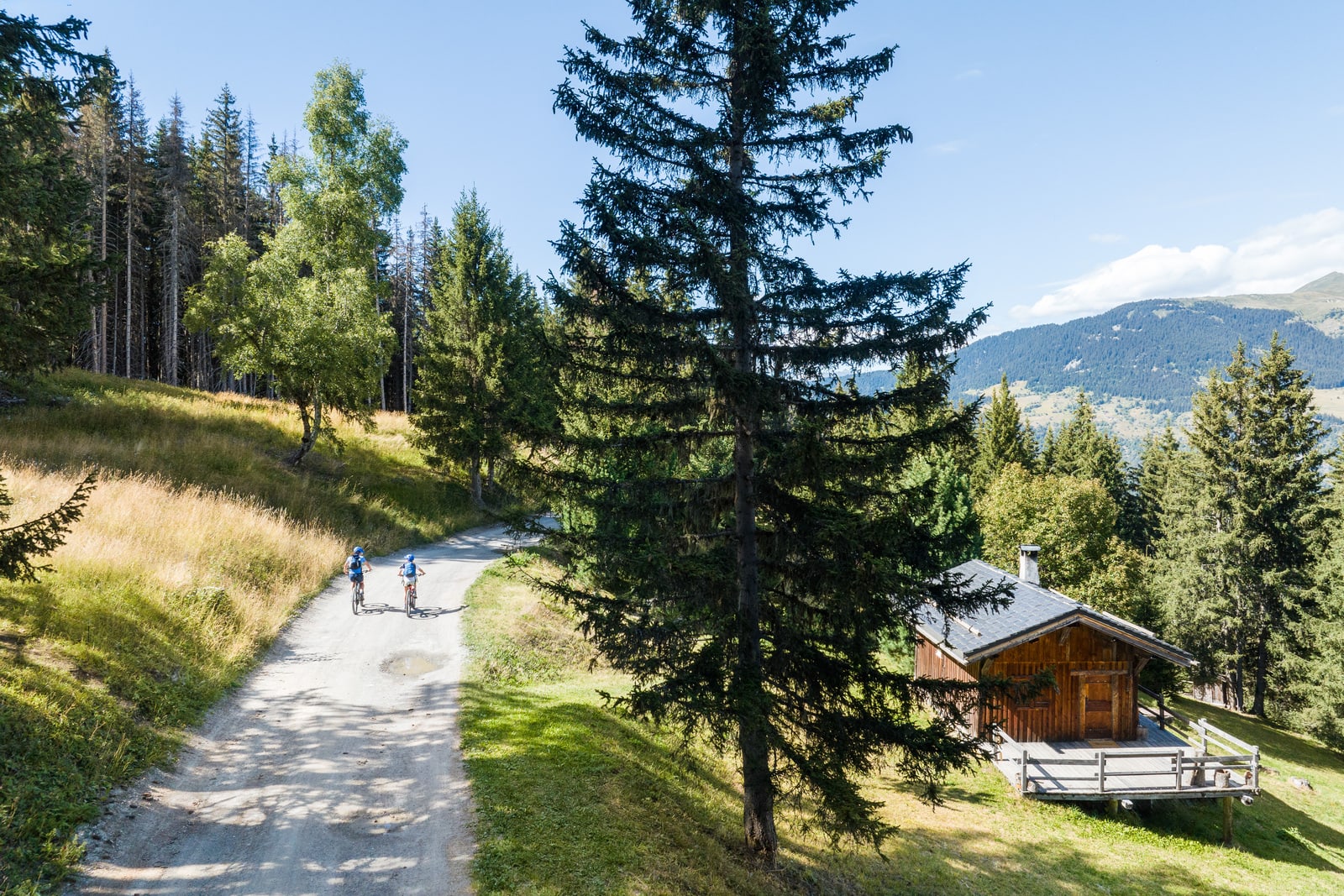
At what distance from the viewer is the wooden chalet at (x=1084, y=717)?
17172mm

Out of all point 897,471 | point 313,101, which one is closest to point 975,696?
point 897,471

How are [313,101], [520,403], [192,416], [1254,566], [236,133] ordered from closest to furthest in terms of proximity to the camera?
[313,101] → [192,416] → [520,403] → [1254,566] → [236,133]

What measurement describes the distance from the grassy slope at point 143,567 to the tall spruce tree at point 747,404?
22.6 ft

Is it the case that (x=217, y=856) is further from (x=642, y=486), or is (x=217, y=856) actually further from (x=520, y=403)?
(x=520, y=403)

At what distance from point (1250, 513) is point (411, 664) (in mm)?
40319

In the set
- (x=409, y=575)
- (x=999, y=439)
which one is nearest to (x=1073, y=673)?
(x=409, y=575)

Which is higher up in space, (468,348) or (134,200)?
(134,200)

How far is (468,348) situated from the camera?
1219 inches

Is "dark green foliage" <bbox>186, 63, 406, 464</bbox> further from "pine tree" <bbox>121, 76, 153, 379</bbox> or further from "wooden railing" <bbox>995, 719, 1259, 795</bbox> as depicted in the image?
"wooden railing" <bbox>995, 719, 1259, 795</bbox>

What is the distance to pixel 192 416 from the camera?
2905 centimetres

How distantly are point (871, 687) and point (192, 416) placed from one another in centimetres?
3201

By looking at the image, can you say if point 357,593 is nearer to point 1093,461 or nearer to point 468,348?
point 468,348

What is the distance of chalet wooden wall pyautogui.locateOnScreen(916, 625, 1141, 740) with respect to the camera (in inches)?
784

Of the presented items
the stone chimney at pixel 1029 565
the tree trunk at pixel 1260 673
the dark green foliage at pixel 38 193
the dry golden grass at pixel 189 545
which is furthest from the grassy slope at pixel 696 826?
the tree trunk at pixel 1260 673
